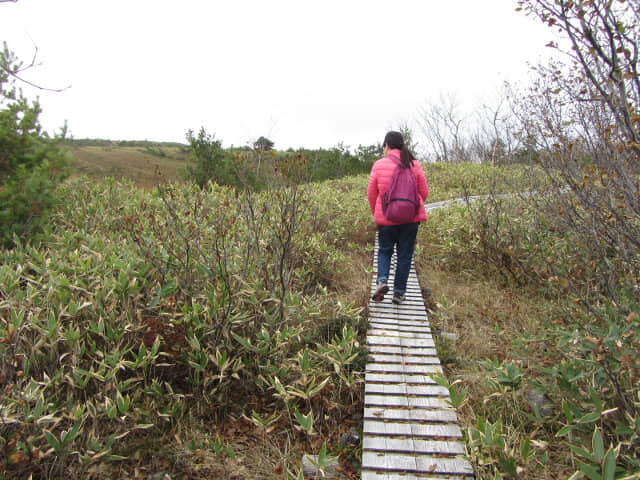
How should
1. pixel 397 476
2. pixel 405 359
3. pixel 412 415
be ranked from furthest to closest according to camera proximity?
pixel 405 359, pixel 412 415, pixel 397 476

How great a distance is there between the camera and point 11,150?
4.57 m

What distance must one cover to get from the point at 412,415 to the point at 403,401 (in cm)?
15

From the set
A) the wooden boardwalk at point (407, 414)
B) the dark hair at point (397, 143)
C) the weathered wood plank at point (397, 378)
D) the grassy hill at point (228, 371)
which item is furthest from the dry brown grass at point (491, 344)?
the dark hair at point (397, 143)

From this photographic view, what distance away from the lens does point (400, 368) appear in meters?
3.18

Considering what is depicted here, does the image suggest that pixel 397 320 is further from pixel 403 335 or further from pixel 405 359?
pixel 405 359

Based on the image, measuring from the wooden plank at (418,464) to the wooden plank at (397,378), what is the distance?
70 centimetres

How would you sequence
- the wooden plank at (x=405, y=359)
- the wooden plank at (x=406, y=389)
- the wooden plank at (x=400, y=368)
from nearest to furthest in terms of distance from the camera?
the wooden plank at (x=406, y=389)
the wooden plank at (x=400, y=368)
the wooden plank at (x=405, y=359)

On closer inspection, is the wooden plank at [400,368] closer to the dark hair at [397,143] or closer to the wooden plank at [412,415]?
the wooden plank at [412,415]

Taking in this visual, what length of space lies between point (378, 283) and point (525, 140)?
7.74ft

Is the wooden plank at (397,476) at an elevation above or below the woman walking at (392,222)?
below

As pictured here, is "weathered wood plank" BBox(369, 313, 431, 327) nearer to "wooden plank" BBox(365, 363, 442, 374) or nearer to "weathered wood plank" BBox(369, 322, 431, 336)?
"weathered wood plank" BBox(369, 322, 431, 336)

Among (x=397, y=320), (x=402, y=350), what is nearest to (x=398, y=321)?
(x=397, y=320)

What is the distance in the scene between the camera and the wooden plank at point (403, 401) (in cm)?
275

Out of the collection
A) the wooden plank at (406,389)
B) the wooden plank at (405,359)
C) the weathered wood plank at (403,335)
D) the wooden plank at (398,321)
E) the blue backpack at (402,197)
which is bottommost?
the wooden plank at (406,389)
